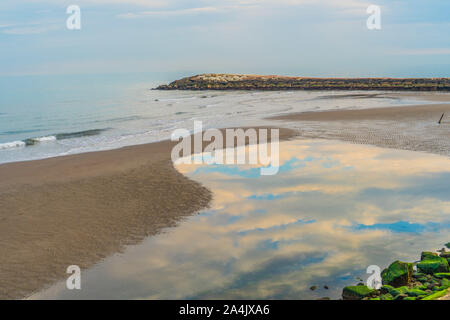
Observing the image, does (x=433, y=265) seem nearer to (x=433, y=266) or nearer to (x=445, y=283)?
(x=433, y=266)

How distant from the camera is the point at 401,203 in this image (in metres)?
10.4

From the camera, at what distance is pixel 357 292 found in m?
6.20

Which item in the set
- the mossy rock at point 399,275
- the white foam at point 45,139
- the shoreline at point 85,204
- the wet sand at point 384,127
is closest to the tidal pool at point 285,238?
the mossy rock at point 399,275

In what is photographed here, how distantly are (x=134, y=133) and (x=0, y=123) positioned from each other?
15923 millimetres

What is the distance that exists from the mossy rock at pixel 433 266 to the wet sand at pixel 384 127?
1028 cm

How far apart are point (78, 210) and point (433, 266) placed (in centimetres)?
841

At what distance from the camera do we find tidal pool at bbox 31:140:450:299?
22.5 feet

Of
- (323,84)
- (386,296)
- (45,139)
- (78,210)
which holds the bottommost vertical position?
(386,296)

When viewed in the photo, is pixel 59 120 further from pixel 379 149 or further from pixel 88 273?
pixel 88 273

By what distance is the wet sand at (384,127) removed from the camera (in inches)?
727

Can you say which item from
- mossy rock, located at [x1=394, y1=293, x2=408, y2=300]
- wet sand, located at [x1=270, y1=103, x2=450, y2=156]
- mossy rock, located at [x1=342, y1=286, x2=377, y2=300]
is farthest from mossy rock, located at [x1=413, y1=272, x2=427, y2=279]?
wet sand, located at [x1=270, y1=103, x2=450, y2=156]

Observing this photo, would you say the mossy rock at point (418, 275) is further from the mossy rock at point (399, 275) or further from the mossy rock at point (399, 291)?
the mossy rock at point (399, 291)

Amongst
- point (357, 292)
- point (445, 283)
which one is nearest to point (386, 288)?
point (357, 292)
